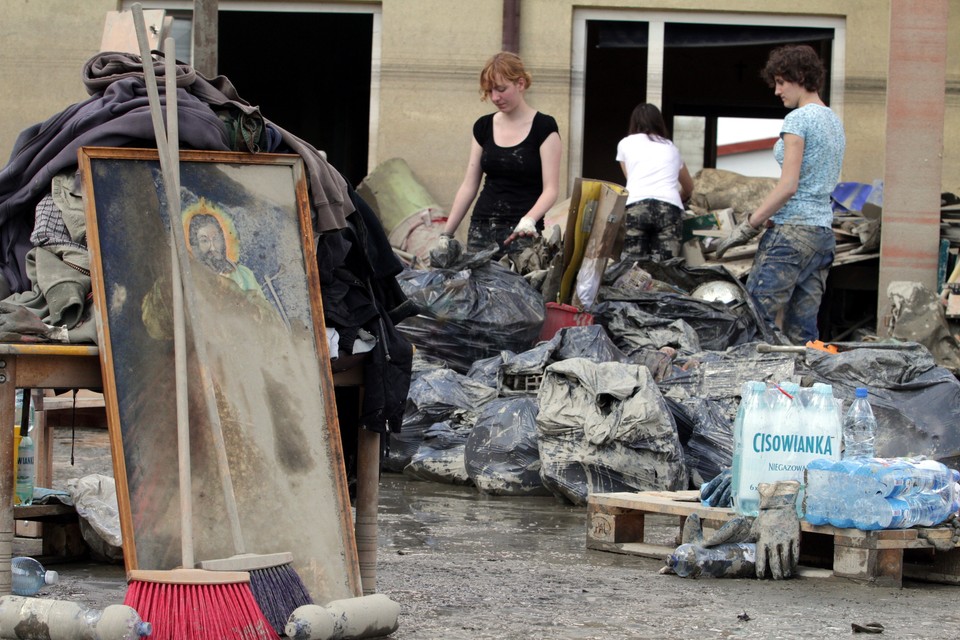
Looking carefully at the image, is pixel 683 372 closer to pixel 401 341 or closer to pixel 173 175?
pixel 401 341

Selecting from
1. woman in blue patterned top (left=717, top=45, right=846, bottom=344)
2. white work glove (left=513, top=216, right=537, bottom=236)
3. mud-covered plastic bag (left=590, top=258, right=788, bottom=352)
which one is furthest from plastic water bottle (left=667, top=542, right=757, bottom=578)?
white work glove (left=513, top=216, right=537, bottom=236)

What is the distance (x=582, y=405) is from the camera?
635 cm

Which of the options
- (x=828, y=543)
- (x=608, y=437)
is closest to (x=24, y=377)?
(x=828, y=543)

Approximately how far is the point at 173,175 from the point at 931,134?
717cm

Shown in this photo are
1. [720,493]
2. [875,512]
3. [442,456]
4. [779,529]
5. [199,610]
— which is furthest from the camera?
[442,456]

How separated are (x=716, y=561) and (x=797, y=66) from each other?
11.9 ft

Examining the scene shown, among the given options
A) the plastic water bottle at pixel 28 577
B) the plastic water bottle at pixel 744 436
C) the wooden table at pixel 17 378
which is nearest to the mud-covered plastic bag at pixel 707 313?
the plastic water bottle at pixel 744 436

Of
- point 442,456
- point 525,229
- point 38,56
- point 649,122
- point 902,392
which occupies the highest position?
point 38,56

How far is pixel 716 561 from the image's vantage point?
4.48 meters

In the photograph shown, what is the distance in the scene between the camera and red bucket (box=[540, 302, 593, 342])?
8.25 meters

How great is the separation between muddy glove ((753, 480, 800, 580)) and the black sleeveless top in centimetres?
409

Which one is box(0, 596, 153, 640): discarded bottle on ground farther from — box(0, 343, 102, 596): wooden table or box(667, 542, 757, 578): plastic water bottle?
box(667, 542, 757, 578): plastic water bottle

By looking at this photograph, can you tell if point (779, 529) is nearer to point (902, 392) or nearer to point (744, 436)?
point (744, 436)

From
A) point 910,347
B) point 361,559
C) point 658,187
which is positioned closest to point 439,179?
point 658,187
